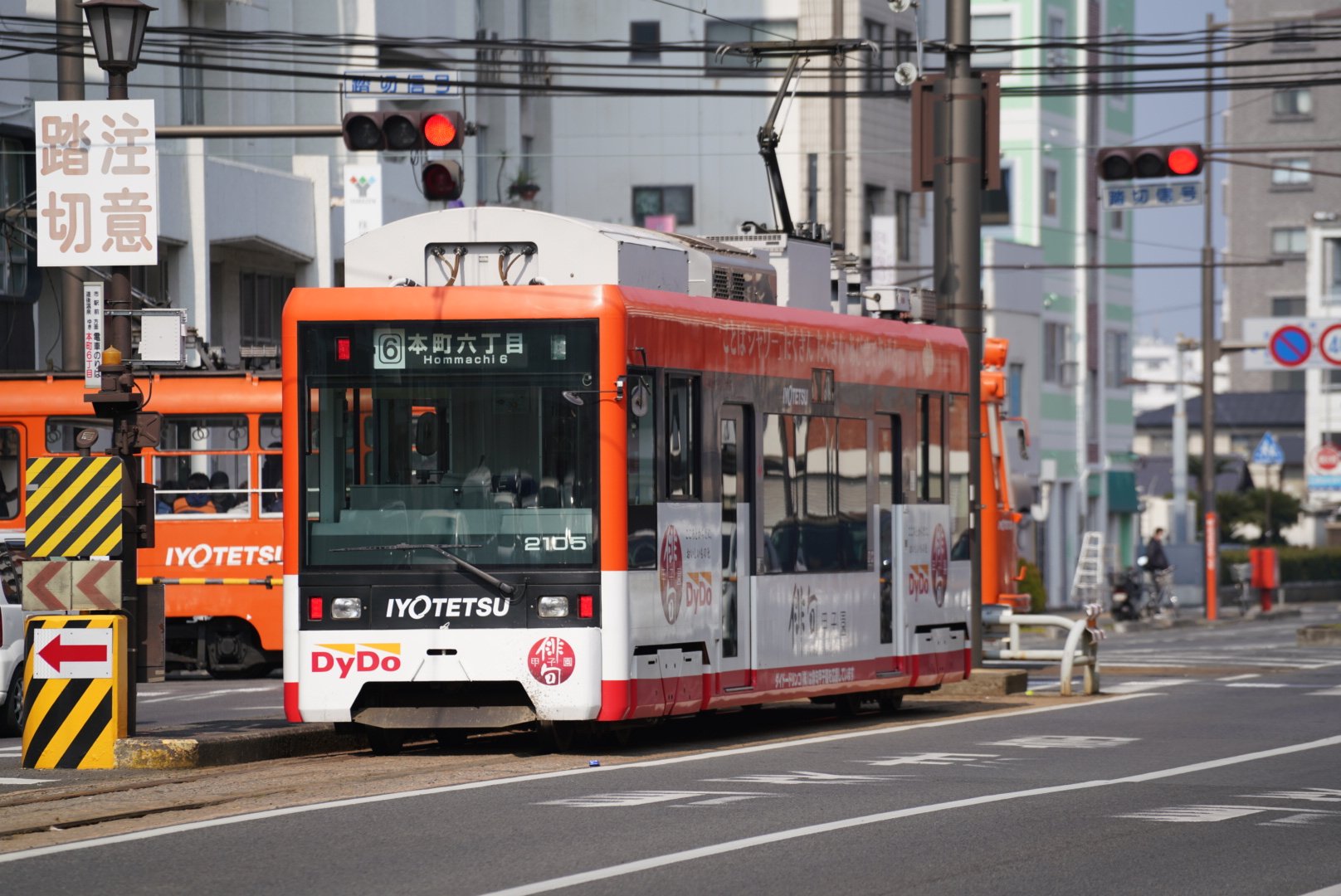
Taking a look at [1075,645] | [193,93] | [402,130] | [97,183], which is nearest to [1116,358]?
[193,93]

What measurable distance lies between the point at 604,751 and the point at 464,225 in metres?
3.65

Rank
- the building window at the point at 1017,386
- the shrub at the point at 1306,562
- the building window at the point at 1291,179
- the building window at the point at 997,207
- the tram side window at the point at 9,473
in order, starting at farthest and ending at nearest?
the building window at the point at 1291,179 → the shrub at the point at 1306,562 → the building window at the point at 997,207 → the building window at the point at 1017,386 → the tram side window at the point at 9,473

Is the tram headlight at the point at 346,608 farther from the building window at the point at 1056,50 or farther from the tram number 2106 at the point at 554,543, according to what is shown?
the building window at the point at 1056,50

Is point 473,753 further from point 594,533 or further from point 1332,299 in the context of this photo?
point 1332,299

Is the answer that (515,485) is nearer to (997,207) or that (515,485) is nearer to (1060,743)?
(1060,743)

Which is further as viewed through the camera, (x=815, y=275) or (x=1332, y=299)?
(x=1332, y=299)

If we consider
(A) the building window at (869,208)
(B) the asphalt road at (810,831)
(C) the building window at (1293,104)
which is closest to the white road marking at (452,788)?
(B) the asphalt road at (810,831)

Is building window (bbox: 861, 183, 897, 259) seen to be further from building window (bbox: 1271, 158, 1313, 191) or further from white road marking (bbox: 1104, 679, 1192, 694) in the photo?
building window (bbox: 1271, 158, 1313, 191)

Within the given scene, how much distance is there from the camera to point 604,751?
1572cm

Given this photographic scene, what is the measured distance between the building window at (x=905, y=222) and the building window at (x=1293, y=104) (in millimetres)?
46502

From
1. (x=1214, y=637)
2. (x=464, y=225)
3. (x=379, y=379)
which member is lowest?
(x=1214, y=637)

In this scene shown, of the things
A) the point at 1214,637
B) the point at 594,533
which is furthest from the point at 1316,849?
the point at 1214,637

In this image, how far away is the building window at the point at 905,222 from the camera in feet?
180

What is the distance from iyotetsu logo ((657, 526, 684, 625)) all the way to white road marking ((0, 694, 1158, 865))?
970 mm
